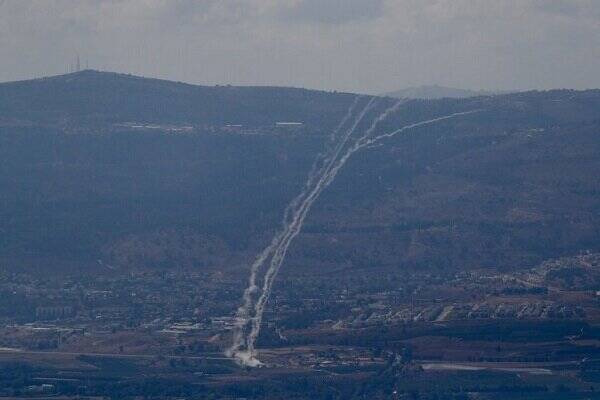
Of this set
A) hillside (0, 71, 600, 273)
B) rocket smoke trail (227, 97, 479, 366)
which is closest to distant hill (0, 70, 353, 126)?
hillside (0, 71, 600, 273)

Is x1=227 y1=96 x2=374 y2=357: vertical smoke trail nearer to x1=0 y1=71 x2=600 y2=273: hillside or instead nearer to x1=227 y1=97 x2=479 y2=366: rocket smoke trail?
x1=227 y1=97 x2=479 y2=366: rocket smoke trail

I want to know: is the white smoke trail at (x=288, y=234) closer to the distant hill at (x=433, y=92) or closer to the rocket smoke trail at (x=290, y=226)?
the rocket smoke trail at (x=290, y=226)

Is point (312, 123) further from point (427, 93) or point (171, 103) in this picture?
point (427, 93)

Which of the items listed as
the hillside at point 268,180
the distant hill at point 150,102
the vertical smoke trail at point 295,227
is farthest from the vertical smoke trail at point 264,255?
the distant hill at point 150,102

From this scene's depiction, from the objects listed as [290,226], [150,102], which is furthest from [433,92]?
[290,226]

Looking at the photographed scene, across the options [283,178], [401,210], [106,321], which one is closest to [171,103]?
[283,178]

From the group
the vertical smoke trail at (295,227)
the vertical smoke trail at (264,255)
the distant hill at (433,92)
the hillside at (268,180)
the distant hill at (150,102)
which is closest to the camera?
the vertical smoke trail at (264,255)
